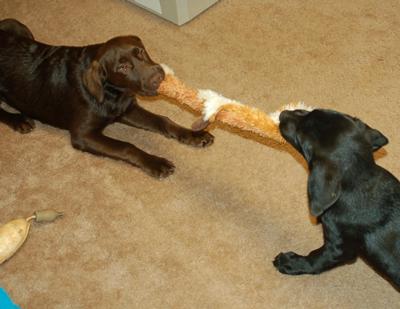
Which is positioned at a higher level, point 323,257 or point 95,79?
point 95,79

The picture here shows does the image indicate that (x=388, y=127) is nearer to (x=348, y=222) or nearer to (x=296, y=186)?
(x=296, y=186)

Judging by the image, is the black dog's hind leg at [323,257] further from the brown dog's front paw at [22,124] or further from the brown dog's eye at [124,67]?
the brown dog's front paw at [22,124]

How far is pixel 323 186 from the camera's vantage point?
1806 millimetres

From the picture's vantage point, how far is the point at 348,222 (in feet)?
6.54

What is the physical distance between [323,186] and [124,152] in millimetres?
1247

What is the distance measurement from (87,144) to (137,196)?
0.40 metres

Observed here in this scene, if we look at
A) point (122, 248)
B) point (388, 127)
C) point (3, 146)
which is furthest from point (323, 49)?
point (3, 146)

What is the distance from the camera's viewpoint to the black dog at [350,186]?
184 cm

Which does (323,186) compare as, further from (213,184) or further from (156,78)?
(156,78)

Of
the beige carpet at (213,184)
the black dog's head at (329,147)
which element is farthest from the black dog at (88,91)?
the black dog's head at (329,147)

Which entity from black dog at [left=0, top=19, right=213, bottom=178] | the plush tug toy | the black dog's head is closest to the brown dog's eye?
black dog at [left=0, top=19, right=213, bottom=178]

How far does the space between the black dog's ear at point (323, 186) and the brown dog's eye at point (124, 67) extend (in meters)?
1.09

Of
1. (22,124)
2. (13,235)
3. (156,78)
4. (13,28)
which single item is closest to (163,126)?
(156,78)

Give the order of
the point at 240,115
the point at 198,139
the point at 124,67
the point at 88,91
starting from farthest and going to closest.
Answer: the point at 198,139, the point at 88,91, the point at 124,67, the point at 240,115
